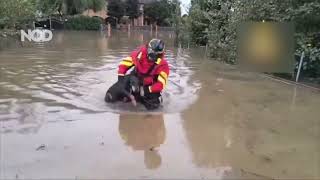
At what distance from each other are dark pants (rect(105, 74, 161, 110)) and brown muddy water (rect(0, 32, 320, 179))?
153 millimetres

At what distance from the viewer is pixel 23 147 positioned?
6.42 metres

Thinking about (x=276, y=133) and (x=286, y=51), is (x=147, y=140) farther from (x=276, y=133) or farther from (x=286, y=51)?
(x=286, y=51)

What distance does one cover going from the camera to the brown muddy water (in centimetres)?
585

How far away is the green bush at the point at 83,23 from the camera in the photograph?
46.2 meters

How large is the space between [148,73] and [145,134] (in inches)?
78.1

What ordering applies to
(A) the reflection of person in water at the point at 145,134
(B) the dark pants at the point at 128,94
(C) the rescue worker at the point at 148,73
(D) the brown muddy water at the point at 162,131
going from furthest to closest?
(B) the dark pants at the point at 128,94 → (C) the rescue worker at the point at 148,73 → (A) the reflection of person in water at the point at 145,134 → (D) the brown muddy water at the point at 162,131

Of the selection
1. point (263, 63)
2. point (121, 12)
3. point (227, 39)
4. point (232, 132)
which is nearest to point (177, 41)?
point (227, 39)

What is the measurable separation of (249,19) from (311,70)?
8.44 ft

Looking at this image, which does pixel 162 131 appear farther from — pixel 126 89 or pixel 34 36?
pixel 34 36

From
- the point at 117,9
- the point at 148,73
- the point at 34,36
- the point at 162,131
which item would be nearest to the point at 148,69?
the point at 148,73

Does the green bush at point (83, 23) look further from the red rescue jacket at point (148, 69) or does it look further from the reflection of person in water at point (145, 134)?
the reflection of person in water at point (145, 134)

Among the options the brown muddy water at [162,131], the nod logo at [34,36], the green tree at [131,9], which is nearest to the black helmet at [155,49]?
the brown muddy water at [162,131]

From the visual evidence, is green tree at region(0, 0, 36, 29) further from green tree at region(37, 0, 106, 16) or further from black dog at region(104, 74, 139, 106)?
green tree at region(37, 0, 106, 16)

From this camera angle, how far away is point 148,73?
9148 millimetres
